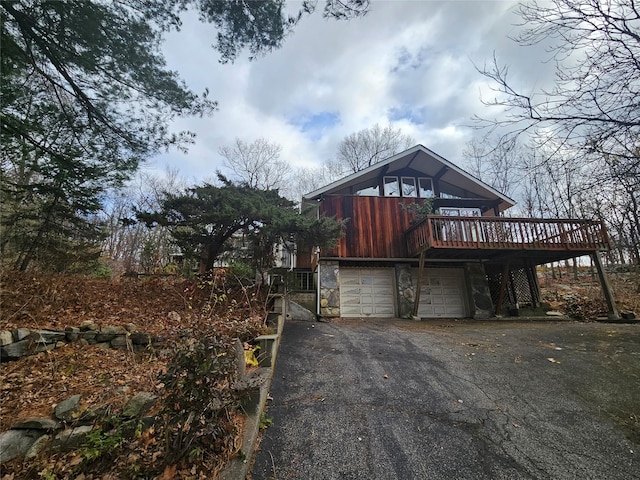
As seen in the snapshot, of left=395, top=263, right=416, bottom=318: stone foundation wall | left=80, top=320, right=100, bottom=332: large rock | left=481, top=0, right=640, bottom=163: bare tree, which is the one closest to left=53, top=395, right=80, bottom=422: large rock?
left=80, top=320, right=100, bottom=332: large rock

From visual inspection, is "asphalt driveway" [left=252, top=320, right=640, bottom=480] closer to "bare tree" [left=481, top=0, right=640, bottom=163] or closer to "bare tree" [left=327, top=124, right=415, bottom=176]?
"bare tree" [left=481, top=0, right=640, bottom=163]

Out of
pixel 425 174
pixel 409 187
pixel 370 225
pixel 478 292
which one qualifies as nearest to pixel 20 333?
pixel 370 225

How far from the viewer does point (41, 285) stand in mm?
4465

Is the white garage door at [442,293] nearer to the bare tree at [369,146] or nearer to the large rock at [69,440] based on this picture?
the large rock at [69,440]

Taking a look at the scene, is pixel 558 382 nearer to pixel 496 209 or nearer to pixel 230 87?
pixel 230 87

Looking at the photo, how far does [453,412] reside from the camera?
3018mm

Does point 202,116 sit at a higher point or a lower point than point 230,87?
lower

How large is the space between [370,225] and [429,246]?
8.66ft

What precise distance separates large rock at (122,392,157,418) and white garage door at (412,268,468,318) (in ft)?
29.7

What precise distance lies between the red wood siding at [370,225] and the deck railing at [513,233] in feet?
5.13

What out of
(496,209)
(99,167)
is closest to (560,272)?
(496,209)

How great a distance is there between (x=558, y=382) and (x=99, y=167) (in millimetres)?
7983

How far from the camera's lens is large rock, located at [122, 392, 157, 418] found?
2479 mm

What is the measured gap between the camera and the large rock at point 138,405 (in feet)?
8.13
